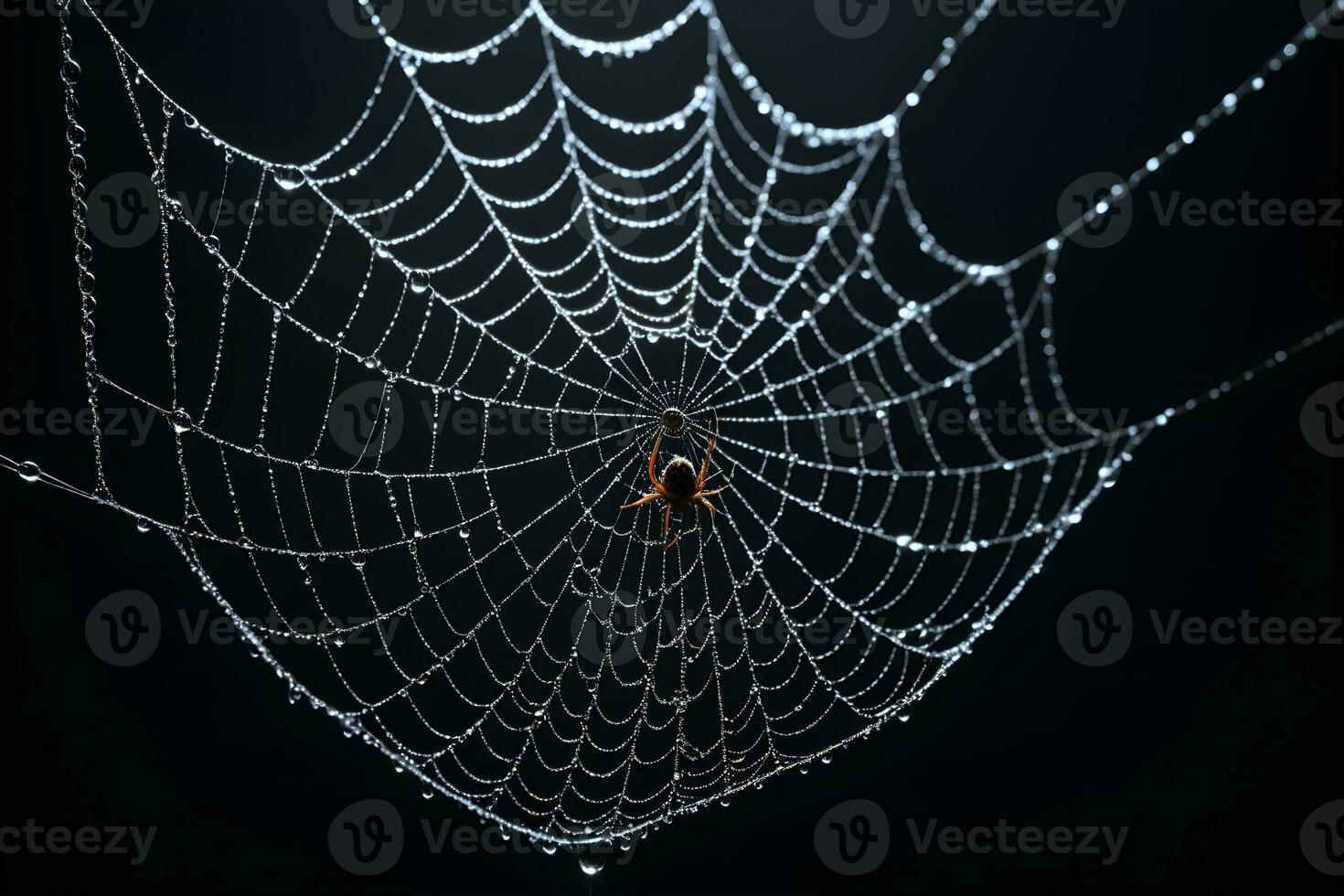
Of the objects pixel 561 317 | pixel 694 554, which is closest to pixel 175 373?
pixel 561 317

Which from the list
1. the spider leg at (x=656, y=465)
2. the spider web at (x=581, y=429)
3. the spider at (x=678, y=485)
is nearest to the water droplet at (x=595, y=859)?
the spider web at (x=581, y=429)

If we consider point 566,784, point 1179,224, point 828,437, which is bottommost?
point 566,784

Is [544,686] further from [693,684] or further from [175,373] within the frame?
[175,373]

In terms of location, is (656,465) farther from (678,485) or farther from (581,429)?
(581,429)

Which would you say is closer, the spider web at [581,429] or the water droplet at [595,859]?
the spider web at [581,429]

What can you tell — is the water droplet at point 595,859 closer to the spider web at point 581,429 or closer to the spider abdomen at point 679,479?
the spider web at point 581,429

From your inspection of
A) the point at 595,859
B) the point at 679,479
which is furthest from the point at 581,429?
the point at 595,859
